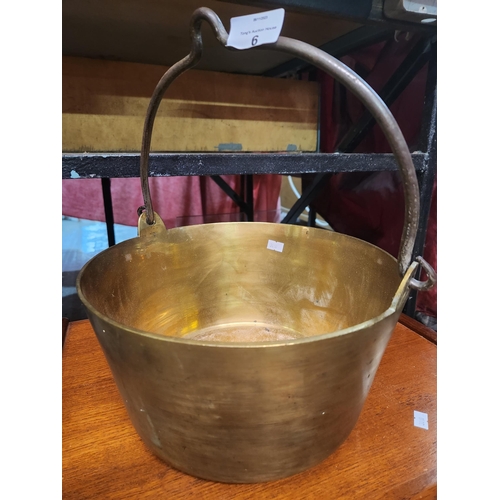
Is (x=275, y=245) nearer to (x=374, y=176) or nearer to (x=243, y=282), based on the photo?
(x=243, y=282)

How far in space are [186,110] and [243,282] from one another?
1.27ft

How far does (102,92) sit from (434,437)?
793 mm

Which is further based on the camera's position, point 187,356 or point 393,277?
point 393,277

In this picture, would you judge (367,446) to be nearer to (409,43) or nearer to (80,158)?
(80,158)

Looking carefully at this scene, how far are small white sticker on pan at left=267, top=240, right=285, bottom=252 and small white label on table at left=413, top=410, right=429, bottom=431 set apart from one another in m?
0.33

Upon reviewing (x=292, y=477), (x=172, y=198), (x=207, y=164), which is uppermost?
(x=207, y=164)

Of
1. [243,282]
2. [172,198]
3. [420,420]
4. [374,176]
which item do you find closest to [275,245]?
[243,282]

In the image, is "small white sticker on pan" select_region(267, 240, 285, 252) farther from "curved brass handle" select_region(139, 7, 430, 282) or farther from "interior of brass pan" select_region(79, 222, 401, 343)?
"curved brass handle" select_region(139, 7, 430, 282)

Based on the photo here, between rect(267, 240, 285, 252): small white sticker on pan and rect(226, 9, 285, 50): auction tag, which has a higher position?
rect(226, 9, 285, 50): auction tag

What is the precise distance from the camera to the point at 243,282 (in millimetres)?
740

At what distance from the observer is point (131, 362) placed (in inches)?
12.9

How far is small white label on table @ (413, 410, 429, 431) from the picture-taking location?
0.48 m

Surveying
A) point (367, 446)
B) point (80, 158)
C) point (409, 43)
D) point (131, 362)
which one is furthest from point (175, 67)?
point (409, 43)

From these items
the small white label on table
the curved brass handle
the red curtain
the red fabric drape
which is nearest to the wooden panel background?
the red curtain
